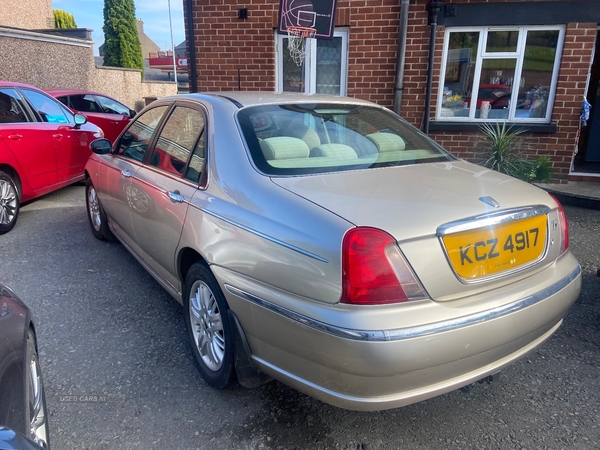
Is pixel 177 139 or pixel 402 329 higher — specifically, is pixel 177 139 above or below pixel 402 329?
above

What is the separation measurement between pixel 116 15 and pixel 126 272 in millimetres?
25501

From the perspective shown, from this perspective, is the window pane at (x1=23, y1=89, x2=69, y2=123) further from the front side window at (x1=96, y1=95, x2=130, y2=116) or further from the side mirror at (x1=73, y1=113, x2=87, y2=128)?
the front side window at (x1=96, y1=95, x2=130, y2=116)

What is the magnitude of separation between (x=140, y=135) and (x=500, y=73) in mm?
5852

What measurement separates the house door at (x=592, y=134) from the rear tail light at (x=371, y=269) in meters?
7.08

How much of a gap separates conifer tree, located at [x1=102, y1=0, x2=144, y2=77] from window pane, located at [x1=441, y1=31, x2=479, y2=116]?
22.1m

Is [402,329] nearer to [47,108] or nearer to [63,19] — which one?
→ [47,108]

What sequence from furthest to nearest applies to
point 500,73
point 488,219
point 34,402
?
point 500,73, point 488,219, point 34,402

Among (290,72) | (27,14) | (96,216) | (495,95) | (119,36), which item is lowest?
(96,216)

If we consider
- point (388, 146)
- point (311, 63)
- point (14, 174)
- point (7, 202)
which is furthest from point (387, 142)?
point (311, 63)

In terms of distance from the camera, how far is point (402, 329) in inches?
70.0

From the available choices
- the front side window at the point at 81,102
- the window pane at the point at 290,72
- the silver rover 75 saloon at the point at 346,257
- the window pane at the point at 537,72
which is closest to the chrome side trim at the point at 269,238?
the silver rover 75 saloon at the point at 346,257

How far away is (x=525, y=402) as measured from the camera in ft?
8.16

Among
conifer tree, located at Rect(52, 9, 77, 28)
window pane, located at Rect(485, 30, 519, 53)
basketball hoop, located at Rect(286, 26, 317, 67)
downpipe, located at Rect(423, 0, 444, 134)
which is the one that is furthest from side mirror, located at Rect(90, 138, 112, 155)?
conifer tree, located at Rect(52, 9, 77, 28)

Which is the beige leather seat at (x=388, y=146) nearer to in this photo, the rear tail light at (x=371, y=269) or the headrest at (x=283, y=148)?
the headrest at (x=283, y=148)
